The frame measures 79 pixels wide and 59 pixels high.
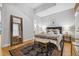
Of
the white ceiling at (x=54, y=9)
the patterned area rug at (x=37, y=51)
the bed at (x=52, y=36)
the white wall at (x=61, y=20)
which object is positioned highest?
the white ceiling at (x=54, y=9)

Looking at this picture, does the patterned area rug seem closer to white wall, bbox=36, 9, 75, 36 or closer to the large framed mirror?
the large framed mirror

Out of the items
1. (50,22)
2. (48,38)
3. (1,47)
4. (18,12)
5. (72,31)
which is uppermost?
(18,12)

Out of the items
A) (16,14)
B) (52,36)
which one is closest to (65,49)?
(52,36)

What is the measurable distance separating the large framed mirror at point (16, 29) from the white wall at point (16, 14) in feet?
0.16

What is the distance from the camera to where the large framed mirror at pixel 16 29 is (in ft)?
5.41

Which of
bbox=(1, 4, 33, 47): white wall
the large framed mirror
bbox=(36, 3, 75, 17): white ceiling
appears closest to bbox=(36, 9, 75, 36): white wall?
bbox=(36, 3, 75, 17): white ceiling

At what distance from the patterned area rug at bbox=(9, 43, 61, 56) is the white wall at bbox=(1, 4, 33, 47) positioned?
18 cm

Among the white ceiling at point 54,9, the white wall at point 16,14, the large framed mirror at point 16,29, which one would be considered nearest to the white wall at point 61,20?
the white ceiling at point 54,9

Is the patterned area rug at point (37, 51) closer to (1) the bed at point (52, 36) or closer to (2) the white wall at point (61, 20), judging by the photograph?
(1) the bed at point (52, 36)

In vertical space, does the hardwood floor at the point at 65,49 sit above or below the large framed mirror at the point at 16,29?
below

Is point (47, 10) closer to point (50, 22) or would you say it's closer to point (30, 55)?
point (50, 22)

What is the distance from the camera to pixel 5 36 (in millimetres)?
1640

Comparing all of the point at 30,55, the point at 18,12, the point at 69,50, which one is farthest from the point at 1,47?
the point at 69,50

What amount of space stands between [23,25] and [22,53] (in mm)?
473
